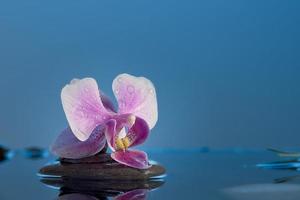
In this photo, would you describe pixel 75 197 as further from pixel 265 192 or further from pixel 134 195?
pixel 265 192

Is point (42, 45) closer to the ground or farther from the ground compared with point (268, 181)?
farther from the ground

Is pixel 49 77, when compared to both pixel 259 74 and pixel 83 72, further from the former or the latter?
pixel 259 74

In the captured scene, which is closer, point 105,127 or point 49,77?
point 105,127

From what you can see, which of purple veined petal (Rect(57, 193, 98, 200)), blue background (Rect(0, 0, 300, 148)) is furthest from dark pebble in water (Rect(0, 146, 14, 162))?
purple veined petal (Rect(57, 193, 98, 200))

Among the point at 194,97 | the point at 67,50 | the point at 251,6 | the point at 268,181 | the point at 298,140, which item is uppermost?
the point at 251,6

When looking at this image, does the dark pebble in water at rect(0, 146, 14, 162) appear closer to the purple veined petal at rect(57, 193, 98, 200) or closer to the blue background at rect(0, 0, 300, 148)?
the blue background at rect(0, 0, 300, 148)

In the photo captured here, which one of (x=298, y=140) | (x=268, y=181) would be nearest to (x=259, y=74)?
(x=298, y=140)
